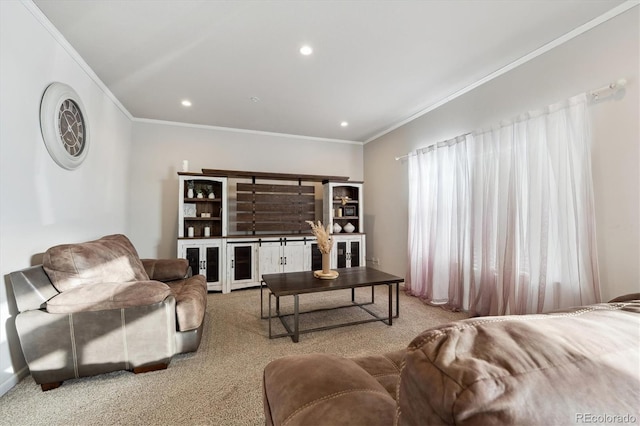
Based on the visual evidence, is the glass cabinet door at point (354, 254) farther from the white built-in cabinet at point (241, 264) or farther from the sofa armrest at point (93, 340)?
the sofa armrest at point (93, 340)

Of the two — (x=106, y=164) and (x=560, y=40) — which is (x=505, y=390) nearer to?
(x=560, y=40)

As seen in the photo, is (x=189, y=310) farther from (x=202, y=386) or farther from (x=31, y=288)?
(x=31, y=288)

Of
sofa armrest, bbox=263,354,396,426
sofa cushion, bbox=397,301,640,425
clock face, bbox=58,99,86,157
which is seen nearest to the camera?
sofa cushion, bbox=397,301,640,425

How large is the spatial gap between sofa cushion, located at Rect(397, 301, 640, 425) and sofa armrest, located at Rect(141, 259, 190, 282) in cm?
318

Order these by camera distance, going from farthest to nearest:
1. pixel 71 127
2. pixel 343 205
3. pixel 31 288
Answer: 1. pixel 343 205
2. pixel 71 127
3. pixel 31 288

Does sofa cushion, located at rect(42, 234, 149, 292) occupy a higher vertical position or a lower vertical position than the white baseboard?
higher

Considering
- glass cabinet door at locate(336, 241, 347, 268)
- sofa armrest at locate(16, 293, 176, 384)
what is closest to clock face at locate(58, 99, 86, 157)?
sofa armrest at locate(16, 293, 176, 384)

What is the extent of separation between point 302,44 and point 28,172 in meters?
2.39

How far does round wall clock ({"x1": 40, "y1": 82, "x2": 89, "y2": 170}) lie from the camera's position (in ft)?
7.06

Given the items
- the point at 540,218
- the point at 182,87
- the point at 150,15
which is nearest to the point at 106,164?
the point at 182,87

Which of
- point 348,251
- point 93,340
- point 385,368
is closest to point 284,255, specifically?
point 348,251

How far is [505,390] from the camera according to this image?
1.22 ft

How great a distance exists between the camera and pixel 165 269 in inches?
119
